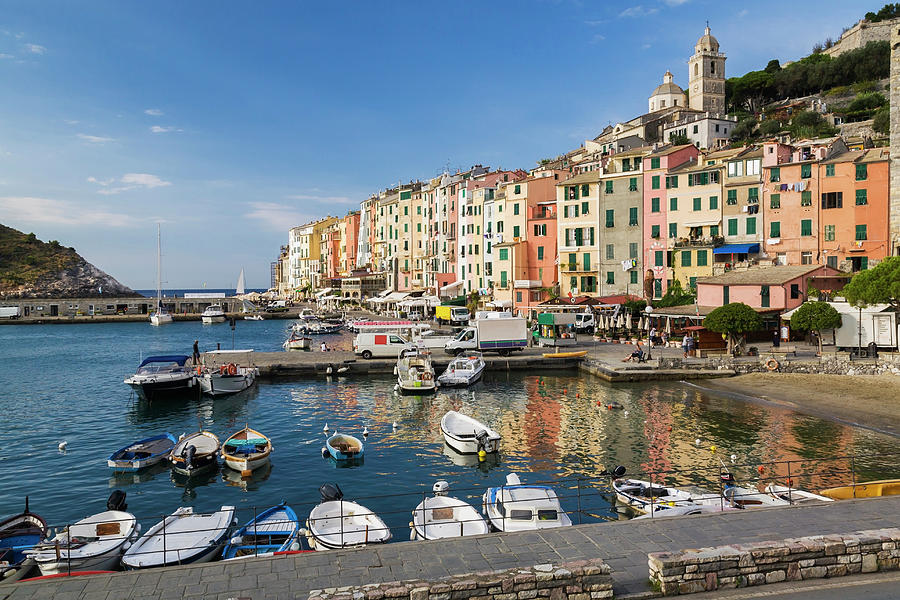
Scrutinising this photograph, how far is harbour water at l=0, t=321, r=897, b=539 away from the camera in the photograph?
2122 centimetres

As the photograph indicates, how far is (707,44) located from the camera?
127062 millimetres

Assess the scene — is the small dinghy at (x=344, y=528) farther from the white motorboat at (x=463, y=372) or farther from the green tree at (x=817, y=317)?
the green tree at (x=817, y=317)

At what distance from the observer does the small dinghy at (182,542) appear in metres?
13.7

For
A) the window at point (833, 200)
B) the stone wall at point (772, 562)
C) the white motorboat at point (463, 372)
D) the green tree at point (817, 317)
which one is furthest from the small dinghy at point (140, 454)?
the window at point (833, 200)

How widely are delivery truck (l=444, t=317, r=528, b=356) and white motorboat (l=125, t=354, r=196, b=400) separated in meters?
21.4

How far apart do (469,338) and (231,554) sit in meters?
38.9

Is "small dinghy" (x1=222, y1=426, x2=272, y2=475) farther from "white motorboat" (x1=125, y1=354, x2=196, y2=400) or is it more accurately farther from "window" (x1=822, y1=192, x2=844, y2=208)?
"window" (x1=822, y1=192, x2=844, y2=208)

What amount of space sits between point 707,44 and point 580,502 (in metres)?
133

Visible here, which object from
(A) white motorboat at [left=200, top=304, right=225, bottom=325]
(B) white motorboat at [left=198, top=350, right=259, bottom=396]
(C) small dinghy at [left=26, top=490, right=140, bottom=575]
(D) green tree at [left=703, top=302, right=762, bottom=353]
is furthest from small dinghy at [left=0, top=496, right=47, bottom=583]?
(A) white motorboat at [left=200, top=304, right=225, bottom=325]

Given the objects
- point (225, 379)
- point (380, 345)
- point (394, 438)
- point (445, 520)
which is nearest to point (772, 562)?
point (445, 520)

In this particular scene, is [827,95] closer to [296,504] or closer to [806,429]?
[806,429]

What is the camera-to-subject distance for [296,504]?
63.4ft

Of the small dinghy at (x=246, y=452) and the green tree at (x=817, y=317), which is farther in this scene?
the green tree at (x=817, y=317)

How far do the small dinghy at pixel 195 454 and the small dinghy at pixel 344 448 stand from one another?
14.8 feet
